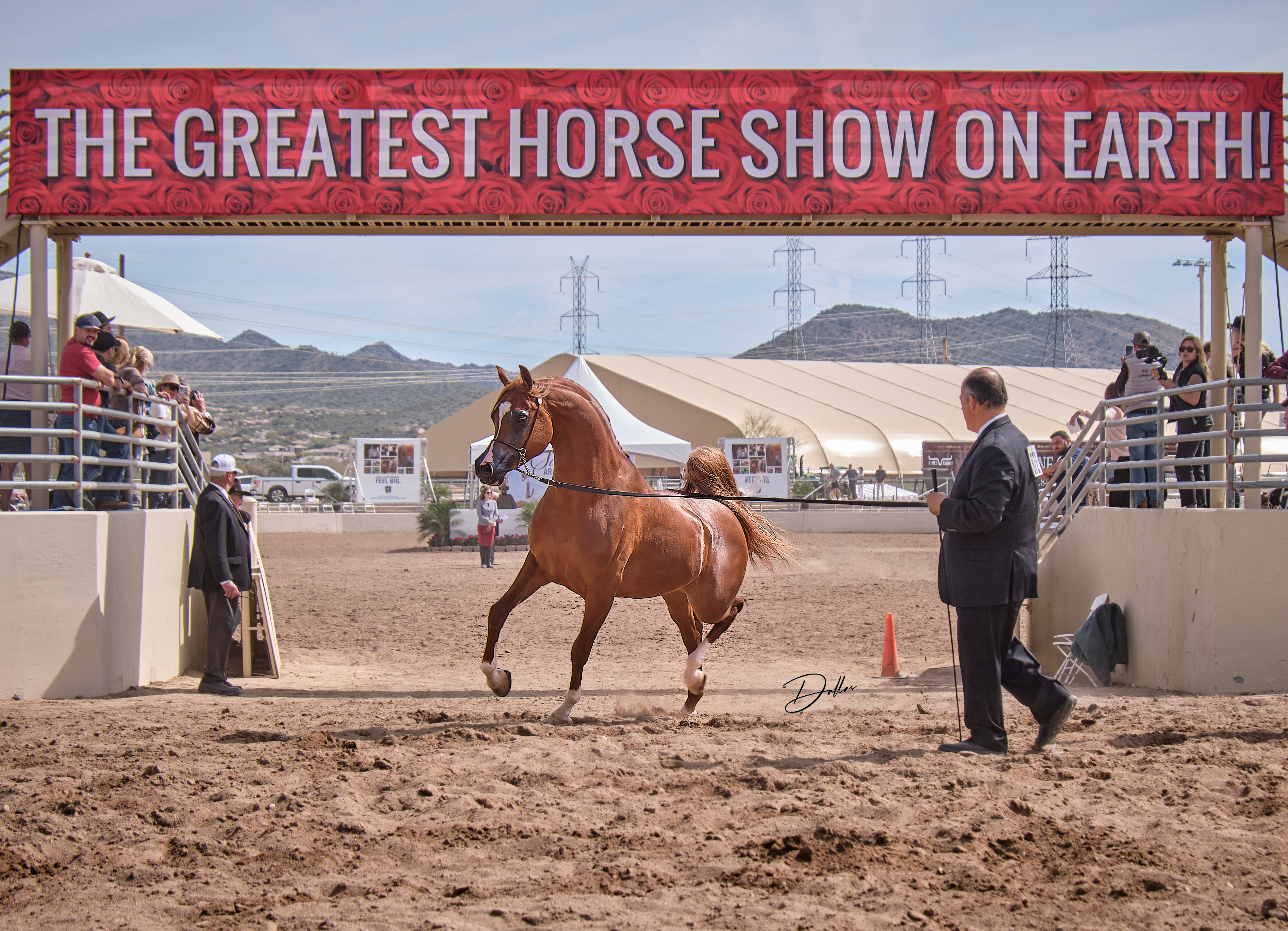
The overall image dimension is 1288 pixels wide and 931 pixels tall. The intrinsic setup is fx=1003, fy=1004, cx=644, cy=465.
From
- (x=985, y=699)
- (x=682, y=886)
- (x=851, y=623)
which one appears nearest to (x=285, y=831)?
(x=682, y=886)

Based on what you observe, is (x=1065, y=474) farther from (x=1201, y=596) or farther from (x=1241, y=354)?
(x=1201, y=596)

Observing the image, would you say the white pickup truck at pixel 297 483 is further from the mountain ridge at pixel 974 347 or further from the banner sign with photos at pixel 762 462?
the mountain ridge at pixel 974 347

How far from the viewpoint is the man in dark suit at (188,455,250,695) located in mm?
8195

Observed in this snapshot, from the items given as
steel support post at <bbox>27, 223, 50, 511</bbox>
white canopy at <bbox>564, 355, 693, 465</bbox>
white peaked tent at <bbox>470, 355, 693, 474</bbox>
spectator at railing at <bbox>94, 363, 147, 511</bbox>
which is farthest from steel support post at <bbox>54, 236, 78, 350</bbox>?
white canopy at <bbox>564, 355, 693, 465</bbox>

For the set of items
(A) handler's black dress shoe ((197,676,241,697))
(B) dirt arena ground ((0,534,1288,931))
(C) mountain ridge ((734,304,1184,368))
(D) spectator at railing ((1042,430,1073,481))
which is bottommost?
(A) handler's black dress shoe ((197,676,241,697))

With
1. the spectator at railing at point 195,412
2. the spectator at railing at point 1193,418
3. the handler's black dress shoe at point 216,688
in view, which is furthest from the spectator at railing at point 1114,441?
the spectator at railing at point 195,412

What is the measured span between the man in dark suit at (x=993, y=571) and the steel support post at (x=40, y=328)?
7.73m

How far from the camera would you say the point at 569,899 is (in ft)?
11.6

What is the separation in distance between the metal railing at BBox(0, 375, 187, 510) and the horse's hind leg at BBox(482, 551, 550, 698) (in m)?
3.50

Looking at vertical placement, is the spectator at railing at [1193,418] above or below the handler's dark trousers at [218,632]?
above

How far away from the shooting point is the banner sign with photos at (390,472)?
3459 centimetres

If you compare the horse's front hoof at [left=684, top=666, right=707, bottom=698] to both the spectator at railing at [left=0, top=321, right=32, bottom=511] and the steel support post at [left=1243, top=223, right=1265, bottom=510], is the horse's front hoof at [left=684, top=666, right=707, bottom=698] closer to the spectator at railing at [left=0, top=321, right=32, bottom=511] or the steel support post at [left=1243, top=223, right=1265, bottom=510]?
the steel support post at [left=1243, top=223, right=1265, bottom=510]

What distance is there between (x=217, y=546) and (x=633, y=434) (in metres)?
24.2

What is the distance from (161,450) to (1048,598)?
29.8 feet
